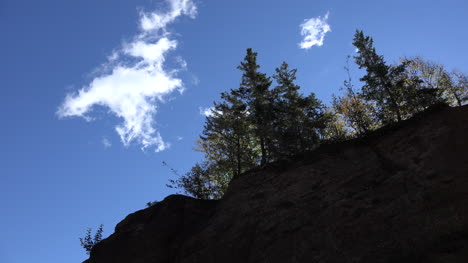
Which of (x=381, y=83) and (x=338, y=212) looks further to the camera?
(x=381, y=83)

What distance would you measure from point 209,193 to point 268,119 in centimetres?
949

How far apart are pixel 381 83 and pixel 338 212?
18507 mm

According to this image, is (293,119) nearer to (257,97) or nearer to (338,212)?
(257,97)

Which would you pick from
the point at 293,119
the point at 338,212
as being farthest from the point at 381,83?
the point at 338,212

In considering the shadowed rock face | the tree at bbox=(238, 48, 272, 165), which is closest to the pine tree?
the tree at bbox=(238, 48, 272, 165)

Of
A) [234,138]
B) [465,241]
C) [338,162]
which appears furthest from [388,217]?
[234,138]

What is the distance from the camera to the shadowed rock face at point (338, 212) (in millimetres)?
9070

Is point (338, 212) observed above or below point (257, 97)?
below

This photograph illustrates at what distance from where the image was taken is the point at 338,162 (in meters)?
14.7

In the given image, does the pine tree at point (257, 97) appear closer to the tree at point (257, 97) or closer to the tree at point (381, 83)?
the tree at point (257, 97)

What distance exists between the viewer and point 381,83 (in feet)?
82.0

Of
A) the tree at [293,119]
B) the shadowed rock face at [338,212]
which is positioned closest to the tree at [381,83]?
the tree at [293,119]

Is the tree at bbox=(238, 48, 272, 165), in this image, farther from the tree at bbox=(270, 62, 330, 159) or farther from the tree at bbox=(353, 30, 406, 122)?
the tree at bbox=(353, 30, 406, 122)

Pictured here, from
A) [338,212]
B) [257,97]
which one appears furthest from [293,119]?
[338,212]
